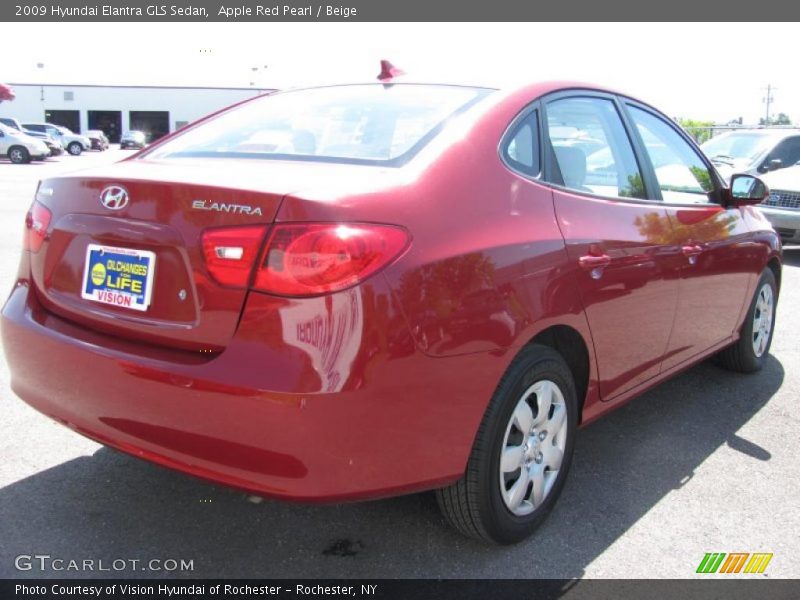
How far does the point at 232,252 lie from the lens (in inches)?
85.2

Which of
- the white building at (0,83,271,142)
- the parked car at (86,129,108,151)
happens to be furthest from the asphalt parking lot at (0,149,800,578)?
the white building at (0,83,271,142)

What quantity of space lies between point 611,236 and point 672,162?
1146mm

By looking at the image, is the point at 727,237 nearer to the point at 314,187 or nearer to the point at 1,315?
the point at 314,187

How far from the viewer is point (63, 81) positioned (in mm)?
66250

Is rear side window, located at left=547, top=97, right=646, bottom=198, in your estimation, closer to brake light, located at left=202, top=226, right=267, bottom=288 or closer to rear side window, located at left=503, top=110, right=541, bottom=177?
rear side window, located at left=503, top=110, right=541, bottom=177

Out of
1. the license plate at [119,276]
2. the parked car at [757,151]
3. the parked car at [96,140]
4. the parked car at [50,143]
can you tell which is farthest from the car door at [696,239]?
the parked car at [96,140]

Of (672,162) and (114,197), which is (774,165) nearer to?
(672,162)

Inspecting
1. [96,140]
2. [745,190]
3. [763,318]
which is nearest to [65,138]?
[96,140]

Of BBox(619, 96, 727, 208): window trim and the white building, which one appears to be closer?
BBox(619, 96, 727, 208): window trim

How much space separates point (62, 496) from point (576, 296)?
213 cm

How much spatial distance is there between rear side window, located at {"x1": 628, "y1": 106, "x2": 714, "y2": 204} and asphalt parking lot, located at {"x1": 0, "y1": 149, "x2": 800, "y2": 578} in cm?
125

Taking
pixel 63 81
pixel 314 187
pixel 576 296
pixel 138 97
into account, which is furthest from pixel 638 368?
pixel 63 81

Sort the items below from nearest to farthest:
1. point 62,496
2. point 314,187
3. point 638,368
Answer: point 314,187 → point 62,496 → point 638,368

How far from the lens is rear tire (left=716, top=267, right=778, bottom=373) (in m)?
4.76
